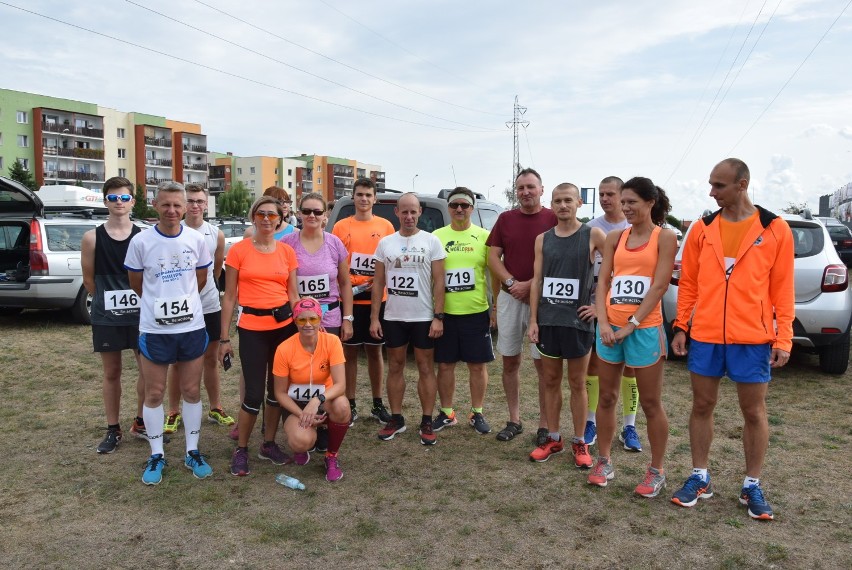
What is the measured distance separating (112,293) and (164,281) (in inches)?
31.9

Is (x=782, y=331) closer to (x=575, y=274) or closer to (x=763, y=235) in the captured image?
(x=763, y=235)

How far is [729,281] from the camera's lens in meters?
3.50

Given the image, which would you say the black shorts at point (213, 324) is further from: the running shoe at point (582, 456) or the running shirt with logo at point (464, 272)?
the running shoe at point (582, 456)

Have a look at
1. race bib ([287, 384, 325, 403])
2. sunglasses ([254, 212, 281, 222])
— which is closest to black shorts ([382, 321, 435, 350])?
race bib ([287, 384, 325, 403])

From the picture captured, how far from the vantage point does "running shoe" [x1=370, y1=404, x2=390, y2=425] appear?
5273mm

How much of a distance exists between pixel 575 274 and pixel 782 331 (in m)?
1.33

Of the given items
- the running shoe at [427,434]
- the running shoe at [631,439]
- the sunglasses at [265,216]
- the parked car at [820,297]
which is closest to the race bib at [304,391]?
the running shoe at [427,434]

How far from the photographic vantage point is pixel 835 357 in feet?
21.5

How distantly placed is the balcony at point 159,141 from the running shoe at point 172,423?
240ft

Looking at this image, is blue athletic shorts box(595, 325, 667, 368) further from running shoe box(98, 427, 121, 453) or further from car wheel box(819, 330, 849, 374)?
car wheel box(819, 330, 849, 374)

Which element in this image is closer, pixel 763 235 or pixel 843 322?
pixel 763 235

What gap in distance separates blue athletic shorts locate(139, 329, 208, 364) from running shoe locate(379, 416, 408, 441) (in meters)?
1.54

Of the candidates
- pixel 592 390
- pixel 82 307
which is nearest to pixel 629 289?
pixel 592 390

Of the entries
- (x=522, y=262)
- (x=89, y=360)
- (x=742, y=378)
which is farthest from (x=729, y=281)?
(x=89, y=360)
